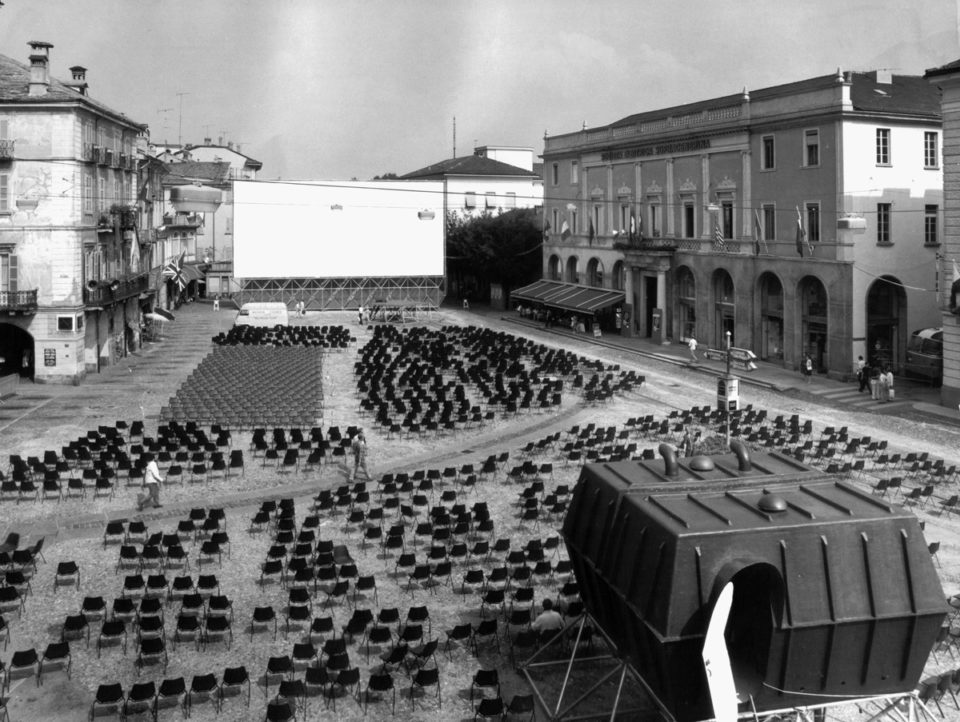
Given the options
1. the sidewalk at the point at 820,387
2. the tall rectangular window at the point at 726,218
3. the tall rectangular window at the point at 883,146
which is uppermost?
the tall rectangular window at the point at 883,146

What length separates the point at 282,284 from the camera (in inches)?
2992

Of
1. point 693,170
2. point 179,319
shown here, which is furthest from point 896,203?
point 179,319

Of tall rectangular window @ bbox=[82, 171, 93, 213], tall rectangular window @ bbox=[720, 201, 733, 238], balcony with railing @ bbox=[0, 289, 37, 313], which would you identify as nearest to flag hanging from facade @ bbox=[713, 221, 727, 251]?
tall rectangular window @ bbox=[720, 201, 733, 238]

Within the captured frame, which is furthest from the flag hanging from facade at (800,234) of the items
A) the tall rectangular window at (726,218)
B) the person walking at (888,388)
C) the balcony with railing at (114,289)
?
the balcony with railing at (114,289)

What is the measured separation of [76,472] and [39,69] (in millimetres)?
22022

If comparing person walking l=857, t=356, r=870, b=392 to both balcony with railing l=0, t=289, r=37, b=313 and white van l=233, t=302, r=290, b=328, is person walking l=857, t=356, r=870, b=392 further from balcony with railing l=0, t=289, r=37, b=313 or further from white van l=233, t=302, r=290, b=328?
white van l=233, t=302, r=290, b=328

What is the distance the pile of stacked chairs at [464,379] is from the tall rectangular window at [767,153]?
41.3 ft

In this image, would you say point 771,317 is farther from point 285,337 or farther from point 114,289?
point 114,289

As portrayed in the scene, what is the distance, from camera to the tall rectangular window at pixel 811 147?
4541 cm

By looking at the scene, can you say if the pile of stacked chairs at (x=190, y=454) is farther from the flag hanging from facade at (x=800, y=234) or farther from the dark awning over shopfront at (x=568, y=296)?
the dark awning over shopfront at (x=568, y=296)

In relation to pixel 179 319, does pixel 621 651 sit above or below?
below

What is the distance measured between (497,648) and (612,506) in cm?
498

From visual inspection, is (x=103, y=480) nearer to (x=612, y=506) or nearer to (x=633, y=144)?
(x=612, y=506)

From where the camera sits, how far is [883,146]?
4447cm
